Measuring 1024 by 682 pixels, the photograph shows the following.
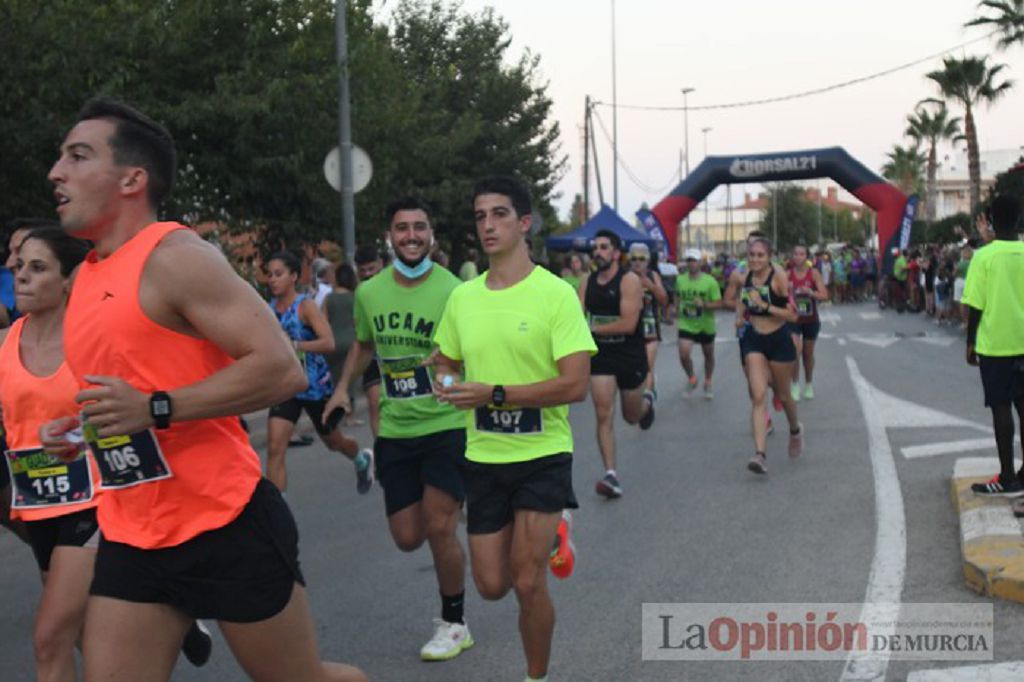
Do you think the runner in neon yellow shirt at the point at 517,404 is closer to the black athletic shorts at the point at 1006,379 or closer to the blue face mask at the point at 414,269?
the blue face mask at the point at 414,269

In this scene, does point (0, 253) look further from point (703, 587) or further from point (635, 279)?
point (703, 587)

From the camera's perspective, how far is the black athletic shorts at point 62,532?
4.41 metres

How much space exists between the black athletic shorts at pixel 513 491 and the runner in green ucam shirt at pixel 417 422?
0.93 metres

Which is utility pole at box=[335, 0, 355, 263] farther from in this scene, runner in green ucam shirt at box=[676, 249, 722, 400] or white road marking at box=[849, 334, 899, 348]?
white road marking at box=[849, 334, 899, 348]

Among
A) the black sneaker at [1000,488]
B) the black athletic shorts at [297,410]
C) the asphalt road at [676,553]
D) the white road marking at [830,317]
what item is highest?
the black athletic shorts at [297,410]

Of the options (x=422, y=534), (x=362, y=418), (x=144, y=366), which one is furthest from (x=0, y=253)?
(x=144, y=366)

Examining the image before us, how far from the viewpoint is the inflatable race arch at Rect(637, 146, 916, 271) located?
116ft


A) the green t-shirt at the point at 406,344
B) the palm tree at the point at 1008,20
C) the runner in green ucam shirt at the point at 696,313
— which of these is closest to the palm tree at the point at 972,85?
the palm tree at the point at 1008,20

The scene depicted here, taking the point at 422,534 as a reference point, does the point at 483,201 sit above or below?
Answer: above

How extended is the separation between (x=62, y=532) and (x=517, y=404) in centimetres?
165

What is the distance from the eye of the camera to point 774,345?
10586mm

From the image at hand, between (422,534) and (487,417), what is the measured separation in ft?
4.02

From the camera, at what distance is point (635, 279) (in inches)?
389

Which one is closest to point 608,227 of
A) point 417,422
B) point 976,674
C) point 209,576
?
point 417,422
